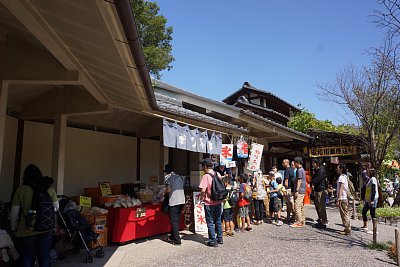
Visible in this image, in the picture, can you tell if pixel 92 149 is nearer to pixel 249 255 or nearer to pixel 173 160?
pixel 173 160

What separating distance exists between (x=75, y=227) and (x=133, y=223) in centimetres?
178

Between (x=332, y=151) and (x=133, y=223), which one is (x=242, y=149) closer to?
(x=133, y=223)

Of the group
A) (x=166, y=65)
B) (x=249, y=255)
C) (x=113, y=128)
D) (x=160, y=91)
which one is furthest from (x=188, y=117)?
(x=166, y=65)

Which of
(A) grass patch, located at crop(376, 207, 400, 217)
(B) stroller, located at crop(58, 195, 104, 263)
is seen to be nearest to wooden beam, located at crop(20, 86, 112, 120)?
(B) stroller, located at crop(58, 195, 104, 263)

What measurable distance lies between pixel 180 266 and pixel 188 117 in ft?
12.8

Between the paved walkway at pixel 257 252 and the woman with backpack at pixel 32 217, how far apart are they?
138 centimetres

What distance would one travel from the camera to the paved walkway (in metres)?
5.86

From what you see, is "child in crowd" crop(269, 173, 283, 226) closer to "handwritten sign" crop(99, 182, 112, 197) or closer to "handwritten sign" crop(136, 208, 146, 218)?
"handwritten sign" crop(136, 208, 146, 218)

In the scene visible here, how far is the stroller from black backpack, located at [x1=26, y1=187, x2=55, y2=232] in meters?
1.21

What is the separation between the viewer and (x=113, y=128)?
10.0 meters

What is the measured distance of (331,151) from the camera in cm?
1579

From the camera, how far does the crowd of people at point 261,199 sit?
721cm

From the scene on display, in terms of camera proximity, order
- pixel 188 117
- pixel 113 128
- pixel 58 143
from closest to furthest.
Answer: pixel 58 143 < pixel 188 117 < pixel 113 128

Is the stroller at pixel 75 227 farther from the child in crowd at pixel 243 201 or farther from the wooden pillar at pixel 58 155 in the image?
the child in crowd at pixel 243 201
